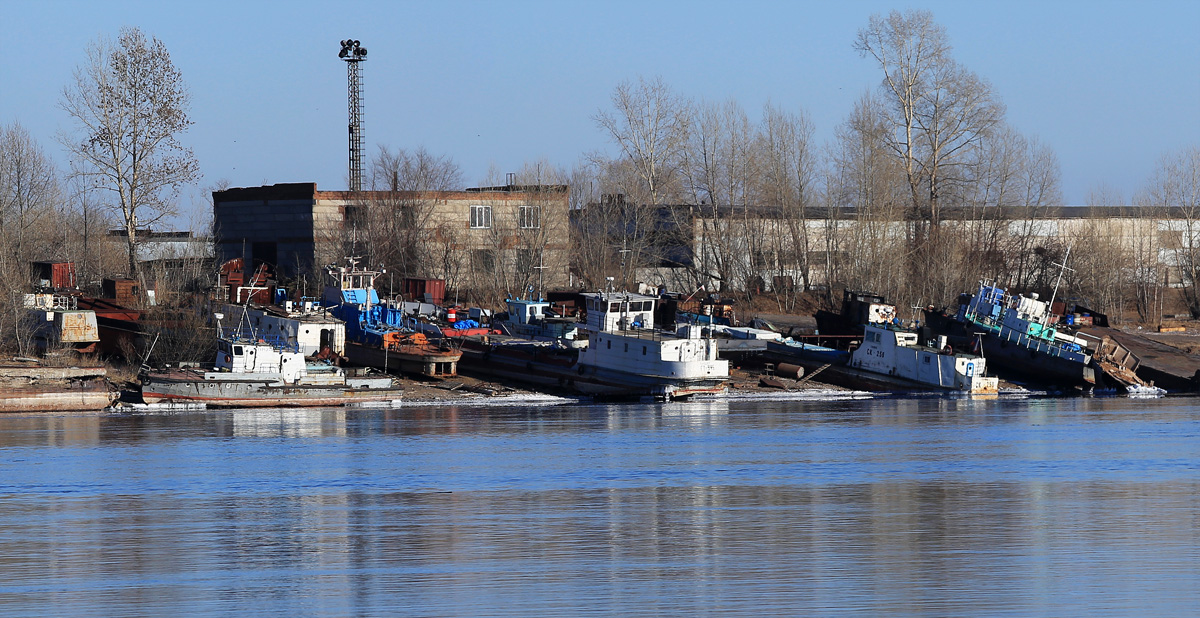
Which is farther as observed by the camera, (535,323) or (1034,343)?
(535,323)

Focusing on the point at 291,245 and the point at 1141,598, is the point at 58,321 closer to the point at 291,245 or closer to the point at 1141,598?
the point at 291,245

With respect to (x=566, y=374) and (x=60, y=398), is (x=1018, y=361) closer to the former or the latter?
(x=566, y=374)

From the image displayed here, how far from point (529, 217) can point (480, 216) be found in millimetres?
3360

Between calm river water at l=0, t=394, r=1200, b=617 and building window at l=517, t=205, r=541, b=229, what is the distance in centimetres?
3885

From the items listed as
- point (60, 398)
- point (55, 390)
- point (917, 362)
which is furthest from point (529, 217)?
point (60, 398)

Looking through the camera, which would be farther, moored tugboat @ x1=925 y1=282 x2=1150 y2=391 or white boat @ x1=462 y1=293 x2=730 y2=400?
moored tugboat @ x1=925 y1=282 x2=1150 y2=391

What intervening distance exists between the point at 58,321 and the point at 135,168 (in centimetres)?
2050

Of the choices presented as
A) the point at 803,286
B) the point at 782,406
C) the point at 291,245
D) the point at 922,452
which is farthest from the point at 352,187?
the point at 922,452

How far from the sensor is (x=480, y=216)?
8694 centimetres

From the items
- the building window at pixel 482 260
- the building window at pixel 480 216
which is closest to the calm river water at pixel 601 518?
the building window at pixel 482 260

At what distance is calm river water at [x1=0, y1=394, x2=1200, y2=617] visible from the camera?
19984mm

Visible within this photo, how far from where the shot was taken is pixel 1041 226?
3570 inches

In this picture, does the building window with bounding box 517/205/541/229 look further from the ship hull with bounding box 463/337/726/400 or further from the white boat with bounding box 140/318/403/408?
the white boat with bounding box 140/318/403/408

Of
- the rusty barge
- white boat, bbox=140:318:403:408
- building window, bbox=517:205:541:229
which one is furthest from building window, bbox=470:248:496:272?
the rusty barge
